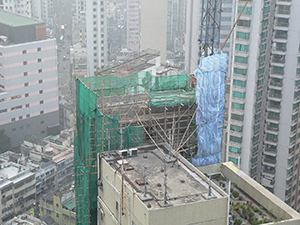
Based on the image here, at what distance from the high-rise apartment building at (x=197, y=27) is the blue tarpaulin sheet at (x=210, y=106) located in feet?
129

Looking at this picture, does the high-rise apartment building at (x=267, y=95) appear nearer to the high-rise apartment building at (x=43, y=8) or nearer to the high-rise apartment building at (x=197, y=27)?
the high-rise apartment building at (x=197, y=27)

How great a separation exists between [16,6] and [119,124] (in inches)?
2920

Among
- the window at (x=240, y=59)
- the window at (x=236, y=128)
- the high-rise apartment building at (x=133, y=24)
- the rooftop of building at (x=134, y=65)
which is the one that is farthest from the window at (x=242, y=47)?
the high-rise apartment building at (x=133, y=24)

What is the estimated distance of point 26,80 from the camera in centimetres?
6812

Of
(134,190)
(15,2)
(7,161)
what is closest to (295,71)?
(134,190)

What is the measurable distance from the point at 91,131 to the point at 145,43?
59.2 m

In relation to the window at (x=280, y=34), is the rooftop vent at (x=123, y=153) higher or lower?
lower

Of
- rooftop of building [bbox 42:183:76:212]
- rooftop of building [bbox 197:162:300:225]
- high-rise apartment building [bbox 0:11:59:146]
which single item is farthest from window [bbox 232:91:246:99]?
high-rise apartment building [bbox 0:11:59:146]

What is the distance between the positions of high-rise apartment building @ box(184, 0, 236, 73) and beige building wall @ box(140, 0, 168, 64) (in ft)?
13.7

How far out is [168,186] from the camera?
2109 cm

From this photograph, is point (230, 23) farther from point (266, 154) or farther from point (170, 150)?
point (170, 150)

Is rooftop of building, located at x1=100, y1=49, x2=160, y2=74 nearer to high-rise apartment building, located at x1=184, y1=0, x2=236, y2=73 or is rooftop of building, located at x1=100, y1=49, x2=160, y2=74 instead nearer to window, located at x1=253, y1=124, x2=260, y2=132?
window, located at x1=253, y1=124, x2=260, y2=132

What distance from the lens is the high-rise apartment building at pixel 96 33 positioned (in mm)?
81812

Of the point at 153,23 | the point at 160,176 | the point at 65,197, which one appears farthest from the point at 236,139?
the point at 153,23
